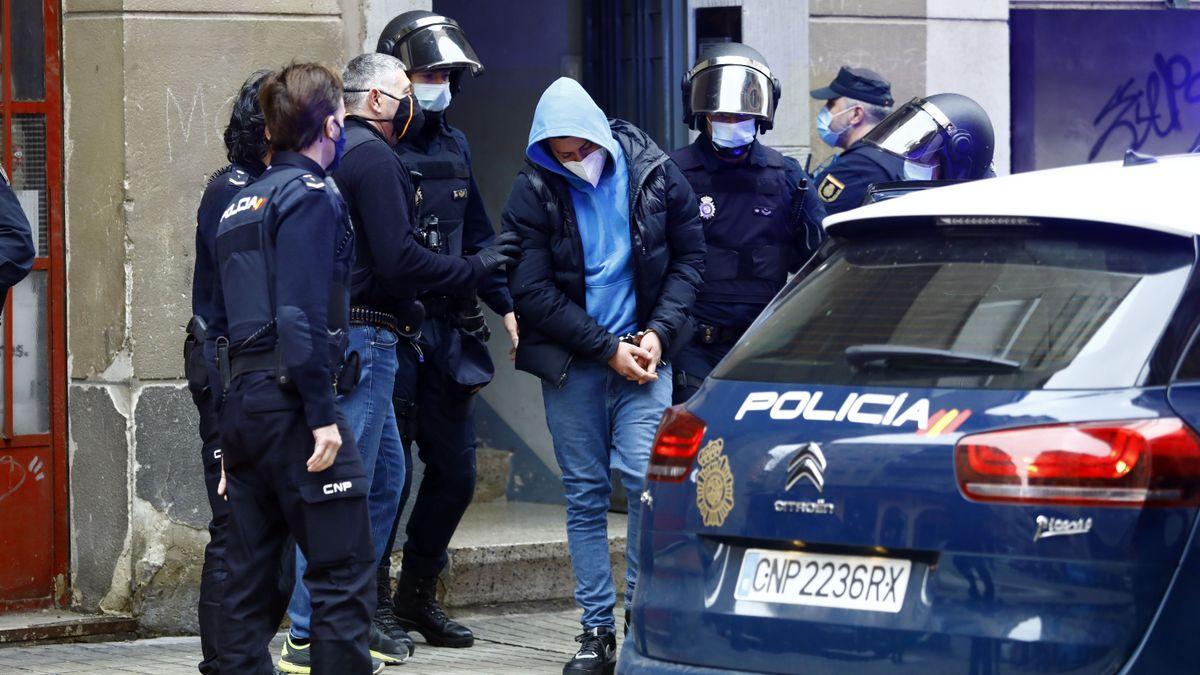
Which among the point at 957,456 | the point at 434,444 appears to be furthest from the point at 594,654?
the point at 957,456

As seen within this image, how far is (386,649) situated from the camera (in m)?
6.42

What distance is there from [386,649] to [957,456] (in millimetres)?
3119

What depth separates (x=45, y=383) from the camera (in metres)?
7.18

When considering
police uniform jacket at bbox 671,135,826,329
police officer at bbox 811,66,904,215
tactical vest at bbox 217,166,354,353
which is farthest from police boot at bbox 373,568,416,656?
police officer at bbox 811,66,904,215

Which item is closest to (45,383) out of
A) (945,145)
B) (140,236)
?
(140,236)

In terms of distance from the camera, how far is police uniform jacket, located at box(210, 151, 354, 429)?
15.8ft

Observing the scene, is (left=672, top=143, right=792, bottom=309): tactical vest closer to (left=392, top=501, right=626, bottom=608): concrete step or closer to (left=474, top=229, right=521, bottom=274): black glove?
(left=474, top=229, right=521, bottom=274): black glove

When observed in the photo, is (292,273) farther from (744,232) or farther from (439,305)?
(744,232)

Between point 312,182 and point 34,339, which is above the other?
point 312,182

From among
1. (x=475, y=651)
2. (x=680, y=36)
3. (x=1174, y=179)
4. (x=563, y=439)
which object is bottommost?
(x=475, y=651)

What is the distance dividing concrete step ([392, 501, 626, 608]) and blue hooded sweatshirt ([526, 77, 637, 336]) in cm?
158

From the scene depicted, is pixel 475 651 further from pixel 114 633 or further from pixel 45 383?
pixel 45 383

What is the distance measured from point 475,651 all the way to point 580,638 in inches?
27.2

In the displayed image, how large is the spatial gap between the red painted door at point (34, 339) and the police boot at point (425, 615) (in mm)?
1369
